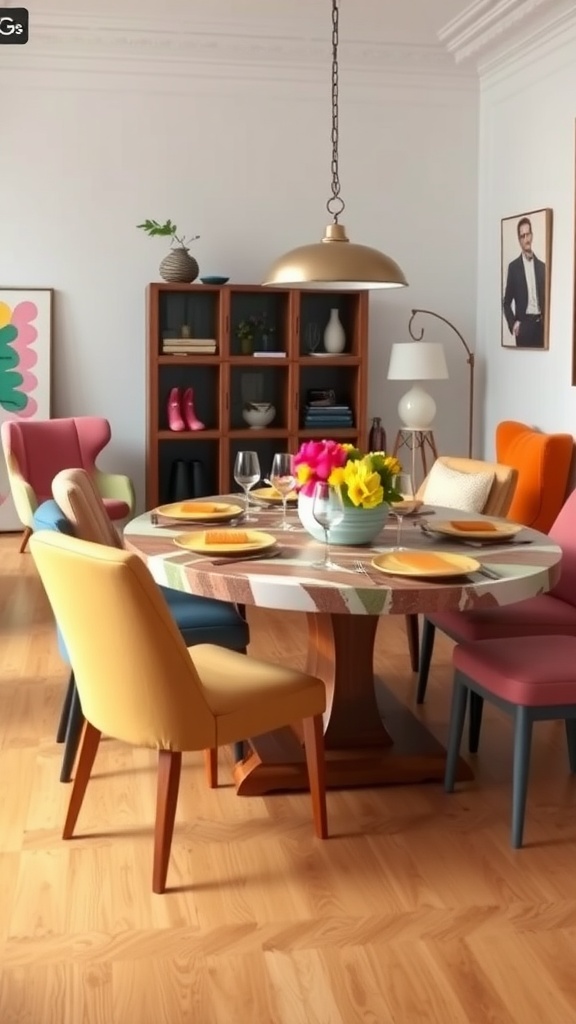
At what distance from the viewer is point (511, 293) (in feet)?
22.4

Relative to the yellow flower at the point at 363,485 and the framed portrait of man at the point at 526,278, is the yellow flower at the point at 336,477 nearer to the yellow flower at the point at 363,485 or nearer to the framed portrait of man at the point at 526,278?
the yellow flower at the point at 363,485

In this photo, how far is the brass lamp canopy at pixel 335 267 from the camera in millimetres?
3750

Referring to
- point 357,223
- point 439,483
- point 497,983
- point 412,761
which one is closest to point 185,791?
point 412,761

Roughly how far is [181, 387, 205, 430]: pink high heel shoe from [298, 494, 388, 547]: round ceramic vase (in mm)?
3643

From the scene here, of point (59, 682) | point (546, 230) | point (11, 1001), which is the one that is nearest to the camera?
point (11, 1001)

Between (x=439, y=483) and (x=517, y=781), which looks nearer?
(x=517, y=781)

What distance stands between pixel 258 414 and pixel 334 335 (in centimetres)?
68

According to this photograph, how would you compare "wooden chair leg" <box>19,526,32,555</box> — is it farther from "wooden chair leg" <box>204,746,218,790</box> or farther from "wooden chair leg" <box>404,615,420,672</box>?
"wooden chair leg" <box>204,746,218,790</box>

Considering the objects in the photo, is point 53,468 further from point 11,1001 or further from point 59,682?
point 11,1001

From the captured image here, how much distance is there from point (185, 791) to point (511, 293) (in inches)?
174

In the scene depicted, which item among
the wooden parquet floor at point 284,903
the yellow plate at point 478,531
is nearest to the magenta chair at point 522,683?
the wooden parquet floor at point 284,903

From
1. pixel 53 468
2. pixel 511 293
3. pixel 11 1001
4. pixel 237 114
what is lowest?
pixel 11 1001

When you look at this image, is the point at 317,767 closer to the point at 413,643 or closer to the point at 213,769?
the point at 213,769

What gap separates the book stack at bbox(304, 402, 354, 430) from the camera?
698 cm
